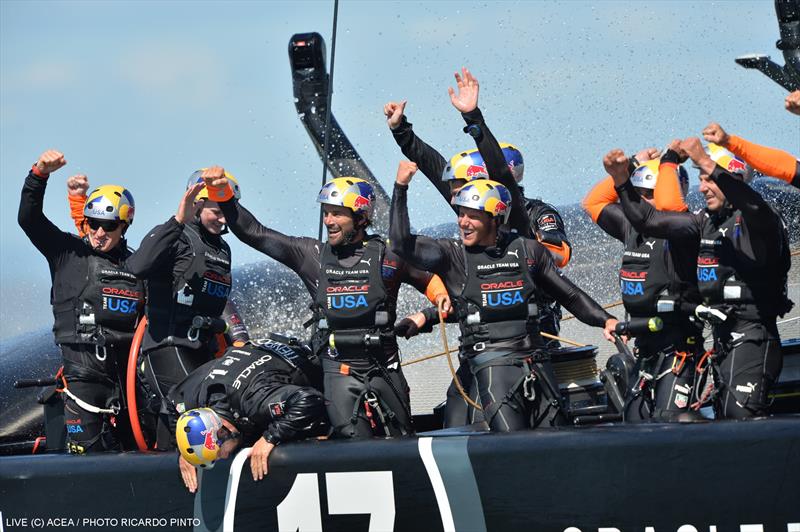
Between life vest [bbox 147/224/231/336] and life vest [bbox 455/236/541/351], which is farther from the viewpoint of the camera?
life vest [bbox 147/224/231/336]

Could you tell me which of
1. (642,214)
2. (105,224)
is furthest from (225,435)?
(642,214)

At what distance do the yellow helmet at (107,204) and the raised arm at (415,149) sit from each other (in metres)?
1.72

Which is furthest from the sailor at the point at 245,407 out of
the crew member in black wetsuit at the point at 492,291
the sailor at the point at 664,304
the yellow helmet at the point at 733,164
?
the yellow helmet at the point at 733,164

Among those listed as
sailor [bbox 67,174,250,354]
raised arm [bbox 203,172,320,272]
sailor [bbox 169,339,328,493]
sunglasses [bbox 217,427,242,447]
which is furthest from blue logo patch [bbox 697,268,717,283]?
sailor [bbox 67,174,250,354]

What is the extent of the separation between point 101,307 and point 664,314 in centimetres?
328

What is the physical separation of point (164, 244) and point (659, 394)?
2.75 metres

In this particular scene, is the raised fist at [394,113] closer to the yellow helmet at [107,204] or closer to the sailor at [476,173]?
the sailor at [476,173]

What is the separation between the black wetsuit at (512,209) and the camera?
6.38m

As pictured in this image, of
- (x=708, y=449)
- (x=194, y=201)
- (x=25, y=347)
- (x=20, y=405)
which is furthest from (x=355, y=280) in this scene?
(x=25, y=347)

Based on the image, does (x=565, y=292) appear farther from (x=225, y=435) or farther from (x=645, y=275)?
(x=225, y=435)

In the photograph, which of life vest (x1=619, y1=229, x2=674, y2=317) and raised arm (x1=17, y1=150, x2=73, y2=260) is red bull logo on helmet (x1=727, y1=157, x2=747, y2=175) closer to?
life vest (x1=619, y1=229, x2=674, y2=317)

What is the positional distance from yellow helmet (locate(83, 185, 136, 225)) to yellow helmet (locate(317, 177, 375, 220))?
150cm

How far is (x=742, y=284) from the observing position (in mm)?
5664

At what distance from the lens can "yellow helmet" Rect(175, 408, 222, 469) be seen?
18.4ft
